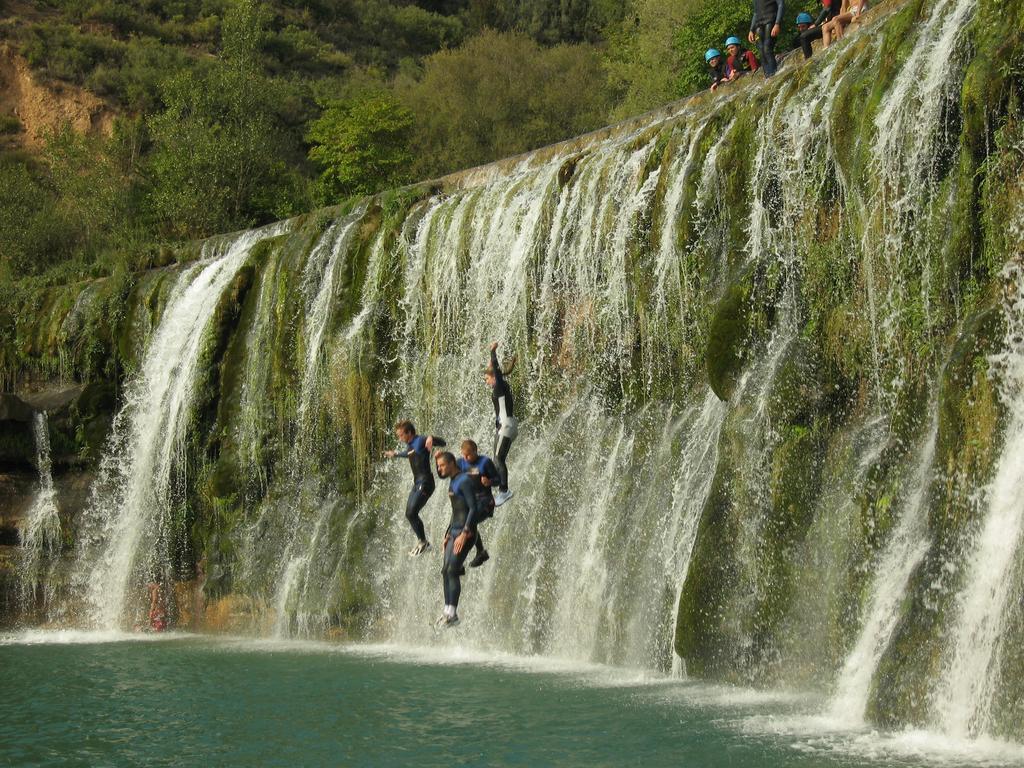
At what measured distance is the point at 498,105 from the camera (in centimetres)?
4559

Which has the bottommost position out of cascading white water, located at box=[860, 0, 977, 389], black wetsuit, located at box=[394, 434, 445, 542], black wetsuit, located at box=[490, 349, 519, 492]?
black wetsuit, located at box=[394, 434, 445, 542]

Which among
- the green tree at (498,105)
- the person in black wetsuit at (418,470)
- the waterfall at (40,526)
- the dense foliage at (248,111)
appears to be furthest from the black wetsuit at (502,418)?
the green tree at (498,105)

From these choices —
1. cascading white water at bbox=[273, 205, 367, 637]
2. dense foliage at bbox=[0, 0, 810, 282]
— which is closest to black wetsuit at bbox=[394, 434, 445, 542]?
cascading white water at bbox=[273, 205, 367, 637]

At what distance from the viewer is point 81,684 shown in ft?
48.4

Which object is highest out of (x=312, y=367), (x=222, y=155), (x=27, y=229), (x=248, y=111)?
(x=248, y=111)

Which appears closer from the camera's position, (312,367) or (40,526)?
(312,367)

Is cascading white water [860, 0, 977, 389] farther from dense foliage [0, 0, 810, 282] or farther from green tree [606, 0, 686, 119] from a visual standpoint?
green tree [606, 0, 686, 119]

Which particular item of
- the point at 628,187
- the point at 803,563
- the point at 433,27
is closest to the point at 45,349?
the point at 628,187

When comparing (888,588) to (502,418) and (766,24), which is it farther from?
(766,24)

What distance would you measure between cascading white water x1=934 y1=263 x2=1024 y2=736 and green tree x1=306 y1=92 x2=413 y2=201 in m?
29.7

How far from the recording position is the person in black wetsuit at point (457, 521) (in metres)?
12.7

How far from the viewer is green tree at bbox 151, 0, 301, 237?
36906 mm

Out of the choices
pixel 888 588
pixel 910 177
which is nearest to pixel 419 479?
pixel 888 588

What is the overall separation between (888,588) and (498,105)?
3694 centimetres
